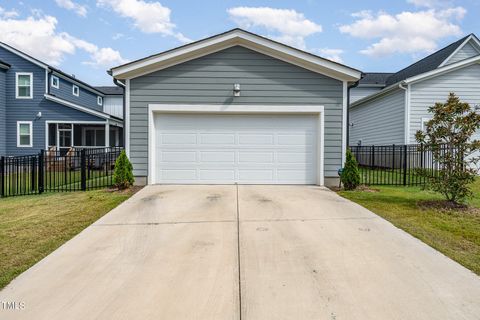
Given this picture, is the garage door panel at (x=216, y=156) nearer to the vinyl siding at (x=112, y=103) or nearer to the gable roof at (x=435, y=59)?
the gable roof at (x=435, y=59)

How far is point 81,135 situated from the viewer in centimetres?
2162

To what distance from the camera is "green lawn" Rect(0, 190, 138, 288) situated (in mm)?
3904

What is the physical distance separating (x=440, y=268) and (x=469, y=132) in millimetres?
4023

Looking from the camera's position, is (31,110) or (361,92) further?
(361,92)

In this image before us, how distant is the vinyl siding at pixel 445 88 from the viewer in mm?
13172

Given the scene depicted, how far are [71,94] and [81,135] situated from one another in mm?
2845

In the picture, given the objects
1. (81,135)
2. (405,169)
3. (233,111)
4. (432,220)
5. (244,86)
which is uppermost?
(244,86)

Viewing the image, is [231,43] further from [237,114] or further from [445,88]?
[445,88]

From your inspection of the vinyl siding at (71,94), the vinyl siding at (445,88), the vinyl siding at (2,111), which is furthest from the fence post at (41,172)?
the vinyl siding at (445,88)

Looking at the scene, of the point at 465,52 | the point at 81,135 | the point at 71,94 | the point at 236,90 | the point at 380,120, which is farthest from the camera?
the point at 81,135

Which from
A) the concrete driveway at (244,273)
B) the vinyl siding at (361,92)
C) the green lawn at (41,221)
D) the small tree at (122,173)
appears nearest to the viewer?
the concrete driveway at (244,273)

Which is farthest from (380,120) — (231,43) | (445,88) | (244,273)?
(244,273)

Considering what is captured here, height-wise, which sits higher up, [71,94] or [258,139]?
[71,94]

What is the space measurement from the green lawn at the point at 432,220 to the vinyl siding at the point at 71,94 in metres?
17.8
